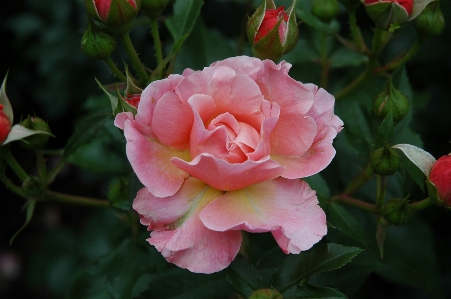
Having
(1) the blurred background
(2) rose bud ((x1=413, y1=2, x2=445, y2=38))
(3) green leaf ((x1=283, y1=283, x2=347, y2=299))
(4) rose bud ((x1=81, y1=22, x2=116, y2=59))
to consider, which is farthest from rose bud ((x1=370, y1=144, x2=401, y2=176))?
(1) the blurred background

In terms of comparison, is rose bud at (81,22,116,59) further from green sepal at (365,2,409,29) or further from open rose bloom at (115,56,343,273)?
green sepal at (365,2,409,29)

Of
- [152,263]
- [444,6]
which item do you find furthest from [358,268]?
[444,6]

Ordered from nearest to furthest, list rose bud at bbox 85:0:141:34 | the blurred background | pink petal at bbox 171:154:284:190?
pink petal at bbox 171:154:284:190
rose bud at bbox 85:0:141:34
the blurred background

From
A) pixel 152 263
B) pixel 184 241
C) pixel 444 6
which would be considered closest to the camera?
pixel 184 241

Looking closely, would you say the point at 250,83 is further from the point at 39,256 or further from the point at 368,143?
the point at 39,256

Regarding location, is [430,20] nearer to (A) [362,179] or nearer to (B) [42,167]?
(A) [362,179]

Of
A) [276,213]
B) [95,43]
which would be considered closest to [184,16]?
[95,43]

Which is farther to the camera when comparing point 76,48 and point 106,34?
point 76,48
